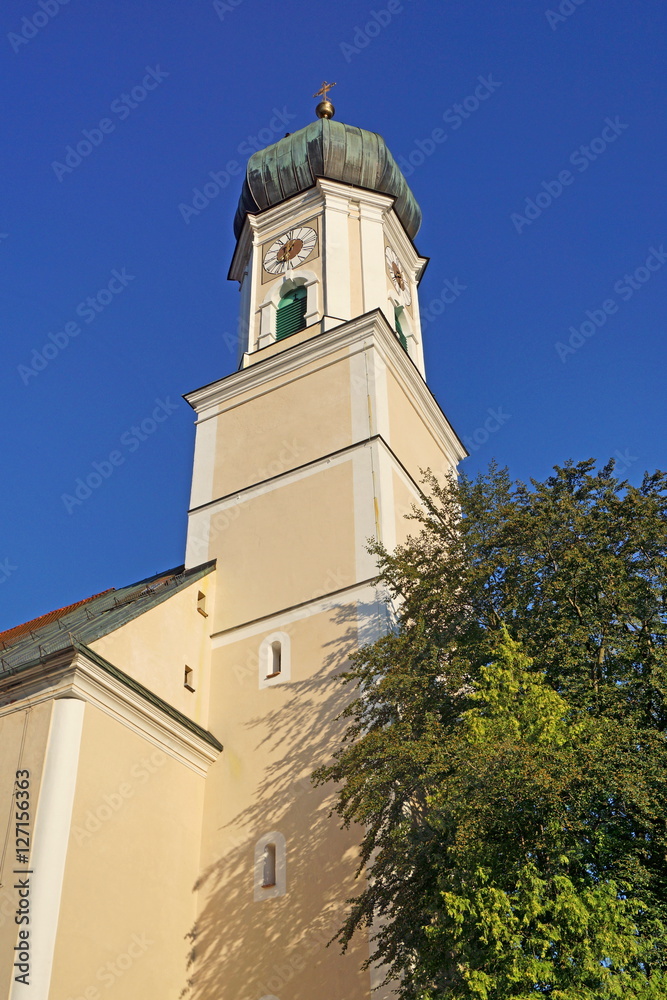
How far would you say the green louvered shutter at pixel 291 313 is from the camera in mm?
20203

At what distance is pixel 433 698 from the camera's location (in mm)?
10898

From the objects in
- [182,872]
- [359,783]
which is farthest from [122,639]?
[359,783]

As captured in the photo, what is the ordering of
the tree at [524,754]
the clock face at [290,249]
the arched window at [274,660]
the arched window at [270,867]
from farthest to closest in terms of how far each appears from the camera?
1. the clock face at [290,249]
2. the arched window at [274,660]
3. the arched window at [270,867]
4. the tree at [524,754]

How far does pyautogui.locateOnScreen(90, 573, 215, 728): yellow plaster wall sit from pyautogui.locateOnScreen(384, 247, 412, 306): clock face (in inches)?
349

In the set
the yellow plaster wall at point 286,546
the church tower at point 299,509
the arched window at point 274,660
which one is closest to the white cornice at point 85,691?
the church tower at point 299,509

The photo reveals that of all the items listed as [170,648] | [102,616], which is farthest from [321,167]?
[170,648]

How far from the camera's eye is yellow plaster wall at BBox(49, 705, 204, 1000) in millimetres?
10836

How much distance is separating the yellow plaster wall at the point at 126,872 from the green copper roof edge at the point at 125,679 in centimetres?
52

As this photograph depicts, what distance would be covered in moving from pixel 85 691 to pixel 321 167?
14172 millimetres

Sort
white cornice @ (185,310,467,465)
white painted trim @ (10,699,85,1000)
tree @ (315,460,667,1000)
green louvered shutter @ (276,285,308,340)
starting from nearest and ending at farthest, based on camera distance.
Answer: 1. tree @ (315,460,667,1000)
2. white painted trim @ (10,699,85,1000)
3. white cornice @ (185,310,467,465)
4. green louvered shutter @ (276,285,308,340)

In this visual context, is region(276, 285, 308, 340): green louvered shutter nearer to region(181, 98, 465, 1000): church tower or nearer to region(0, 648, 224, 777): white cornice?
region(181, 98, 465, 1000): church tower

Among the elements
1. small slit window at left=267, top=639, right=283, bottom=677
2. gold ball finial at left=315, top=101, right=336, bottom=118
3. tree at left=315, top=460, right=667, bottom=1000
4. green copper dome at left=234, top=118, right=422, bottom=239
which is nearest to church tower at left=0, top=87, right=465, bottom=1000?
small slit window at left=267, top=639, right=283, bottom=677

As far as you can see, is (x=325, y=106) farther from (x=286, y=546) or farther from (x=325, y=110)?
(x=286, y=546)

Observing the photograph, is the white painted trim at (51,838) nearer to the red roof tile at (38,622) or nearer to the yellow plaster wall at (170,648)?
the yellow plaster wall at (170,648)
